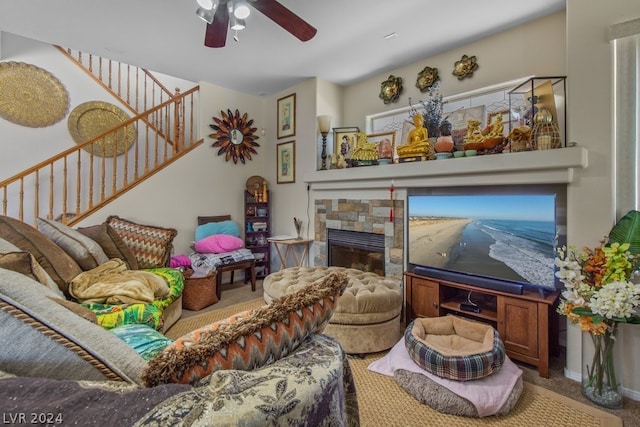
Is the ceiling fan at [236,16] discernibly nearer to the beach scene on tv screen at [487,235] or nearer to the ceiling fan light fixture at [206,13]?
the ceiling fan light fixture at [206,13]

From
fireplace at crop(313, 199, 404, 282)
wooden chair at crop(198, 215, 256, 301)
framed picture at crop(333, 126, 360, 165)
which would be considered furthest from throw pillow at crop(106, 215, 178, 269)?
framed picture at crop(333, 126, 360, 165)

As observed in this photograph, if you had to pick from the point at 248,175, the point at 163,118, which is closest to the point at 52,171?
the point at 163,118

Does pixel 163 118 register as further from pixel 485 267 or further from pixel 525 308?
pixel 525 308

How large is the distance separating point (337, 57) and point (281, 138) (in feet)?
4.79

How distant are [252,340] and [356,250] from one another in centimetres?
294

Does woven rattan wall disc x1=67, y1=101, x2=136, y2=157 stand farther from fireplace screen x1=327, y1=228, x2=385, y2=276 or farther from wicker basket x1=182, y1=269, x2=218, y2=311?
fireplace screen x1=327, y1=228, x2=385, y2=276

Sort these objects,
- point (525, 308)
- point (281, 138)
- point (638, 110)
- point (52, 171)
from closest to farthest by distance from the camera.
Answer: point (638, 110)
point (525, 308)
point (52, 171)
point (281, 138)

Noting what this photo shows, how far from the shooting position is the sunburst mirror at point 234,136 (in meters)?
4.06

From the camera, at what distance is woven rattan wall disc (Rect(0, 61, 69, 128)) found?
332 centimetres

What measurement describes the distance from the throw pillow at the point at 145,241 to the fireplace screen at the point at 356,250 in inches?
73.2

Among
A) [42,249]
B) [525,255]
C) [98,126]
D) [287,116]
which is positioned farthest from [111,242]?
[525,255]

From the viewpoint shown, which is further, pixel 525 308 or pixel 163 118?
pixel 163 118

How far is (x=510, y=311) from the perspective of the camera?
2092 millimetres

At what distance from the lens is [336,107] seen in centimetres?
394
